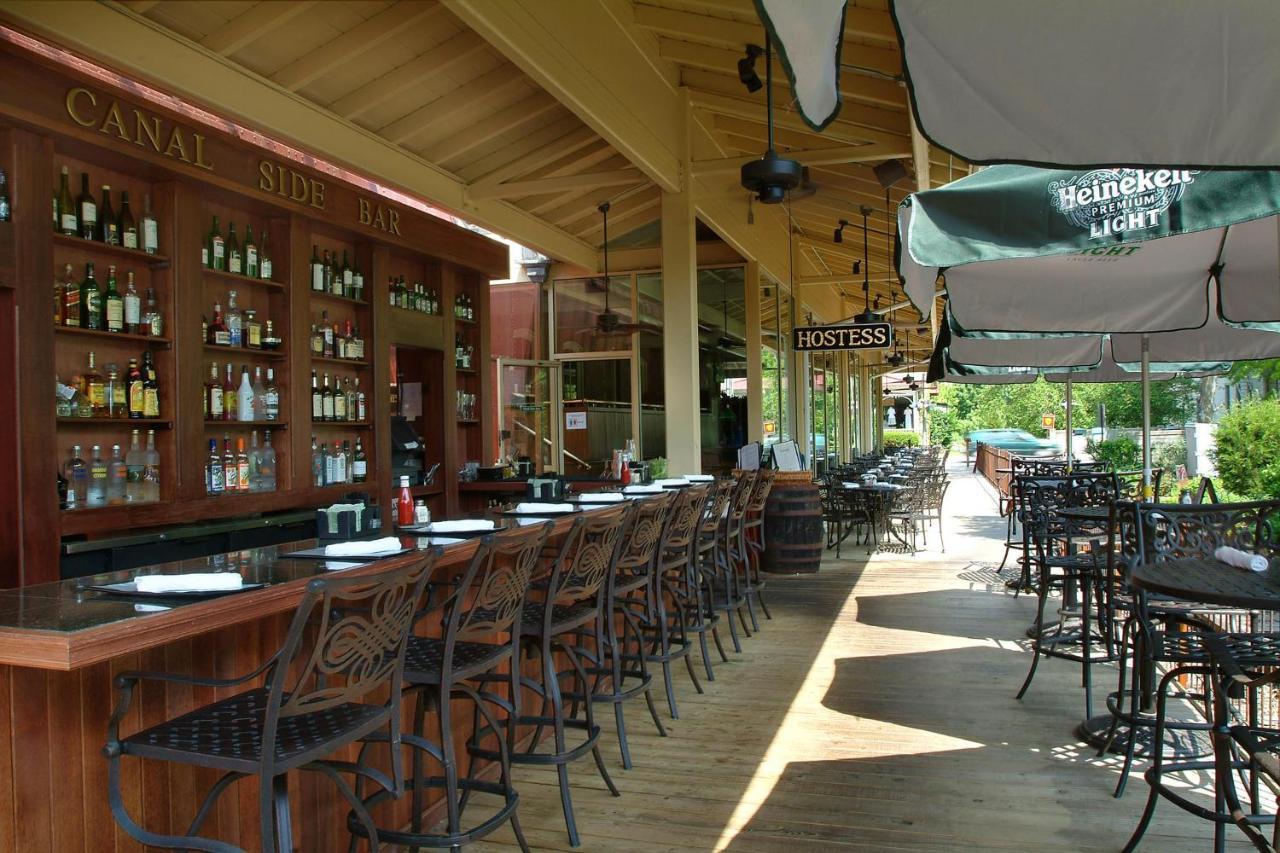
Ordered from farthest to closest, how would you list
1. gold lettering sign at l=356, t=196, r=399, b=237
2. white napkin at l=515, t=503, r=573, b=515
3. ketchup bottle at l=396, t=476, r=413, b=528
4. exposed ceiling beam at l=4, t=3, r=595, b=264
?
1. gold lettering sign at l=356, t=196, r=399, b=237
2. white napkin at l=515, t=503, r=573, b=515
3. exposed ceiling beam at l=4, t=3, r=595, b=264
4. ketchup bottle at l=396, t=476, r=413, b=528

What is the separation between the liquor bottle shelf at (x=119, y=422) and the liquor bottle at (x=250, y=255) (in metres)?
1.16

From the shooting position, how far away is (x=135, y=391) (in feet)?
15.3

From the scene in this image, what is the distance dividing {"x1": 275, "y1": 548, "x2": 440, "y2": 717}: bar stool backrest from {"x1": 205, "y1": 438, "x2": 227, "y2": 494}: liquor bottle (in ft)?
10.8

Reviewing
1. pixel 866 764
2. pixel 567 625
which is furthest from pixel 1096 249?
pixel 567 625

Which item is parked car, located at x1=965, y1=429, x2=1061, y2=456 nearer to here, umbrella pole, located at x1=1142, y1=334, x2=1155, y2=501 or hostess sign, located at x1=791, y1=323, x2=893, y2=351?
hostess sign, located at x1=791, y1=323, x2=893, y2=351

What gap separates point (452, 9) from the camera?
13.6ft

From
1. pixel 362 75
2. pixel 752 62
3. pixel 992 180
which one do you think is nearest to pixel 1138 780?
pixel 992 180

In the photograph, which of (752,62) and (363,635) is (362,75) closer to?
(752,62)

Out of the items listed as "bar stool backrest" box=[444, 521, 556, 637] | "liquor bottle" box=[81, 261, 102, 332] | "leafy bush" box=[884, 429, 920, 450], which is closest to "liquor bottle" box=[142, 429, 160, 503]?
"liquor bottle" box=[81, 261, 102, 332]

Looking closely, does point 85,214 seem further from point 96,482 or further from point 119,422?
point 96,482

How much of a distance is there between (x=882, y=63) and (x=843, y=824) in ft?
16.3

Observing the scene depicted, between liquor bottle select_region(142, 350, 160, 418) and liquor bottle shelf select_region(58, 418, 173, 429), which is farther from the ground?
liquor bottle select_region(142, 350, 160, 418)

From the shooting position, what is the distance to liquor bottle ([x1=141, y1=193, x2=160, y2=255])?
4754mm

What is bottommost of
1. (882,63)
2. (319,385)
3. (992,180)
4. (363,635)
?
(363,635)
